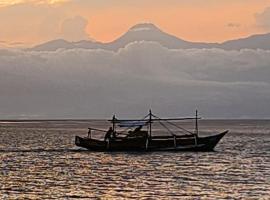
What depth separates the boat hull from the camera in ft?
250

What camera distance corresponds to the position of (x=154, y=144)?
76.6 metres

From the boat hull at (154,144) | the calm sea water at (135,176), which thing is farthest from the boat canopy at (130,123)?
the calm sea water at (135,176)

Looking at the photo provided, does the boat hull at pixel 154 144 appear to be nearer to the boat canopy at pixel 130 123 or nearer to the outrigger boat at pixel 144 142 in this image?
the outrigger boat at pixel 144 142

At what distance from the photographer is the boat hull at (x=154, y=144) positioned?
3000 inches

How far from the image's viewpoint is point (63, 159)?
228 ft

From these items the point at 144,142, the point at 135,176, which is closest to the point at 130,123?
the point at 144,142

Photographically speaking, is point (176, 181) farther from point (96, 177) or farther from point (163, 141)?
point (163, 141)

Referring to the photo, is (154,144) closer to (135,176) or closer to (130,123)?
(130,123)

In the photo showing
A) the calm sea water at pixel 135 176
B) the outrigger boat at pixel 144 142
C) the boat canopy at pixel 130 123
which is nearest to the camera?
the calm sea water at pixel 135 176

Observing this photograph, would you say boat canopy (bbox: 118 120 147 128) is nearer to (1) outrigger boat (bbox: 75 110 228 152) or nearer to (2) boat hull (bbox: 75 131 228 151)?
(1) outrigger boat (bbox: 75 110 228 152)

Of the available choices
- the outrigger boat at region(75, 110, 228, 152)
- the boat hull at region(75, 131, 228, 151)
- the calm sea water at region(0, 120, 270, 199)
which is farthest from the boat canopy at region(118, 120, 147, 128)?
the calm sea water at region(0, 120, 270, 199)

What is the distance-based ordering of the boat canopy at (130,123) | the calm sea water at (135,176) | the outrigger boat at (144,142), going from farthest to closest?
the boat canopy at (130,123), the outrigger boat at (144,142), the calm sea water at (135,176)

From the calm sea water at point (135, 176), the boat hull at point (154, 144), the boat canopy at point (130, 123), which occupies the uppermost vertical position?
the boat canopy at point (130, 123)

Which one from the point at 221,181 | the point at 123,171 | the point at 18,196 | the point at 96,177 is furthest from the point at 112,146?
the point at 18,196
